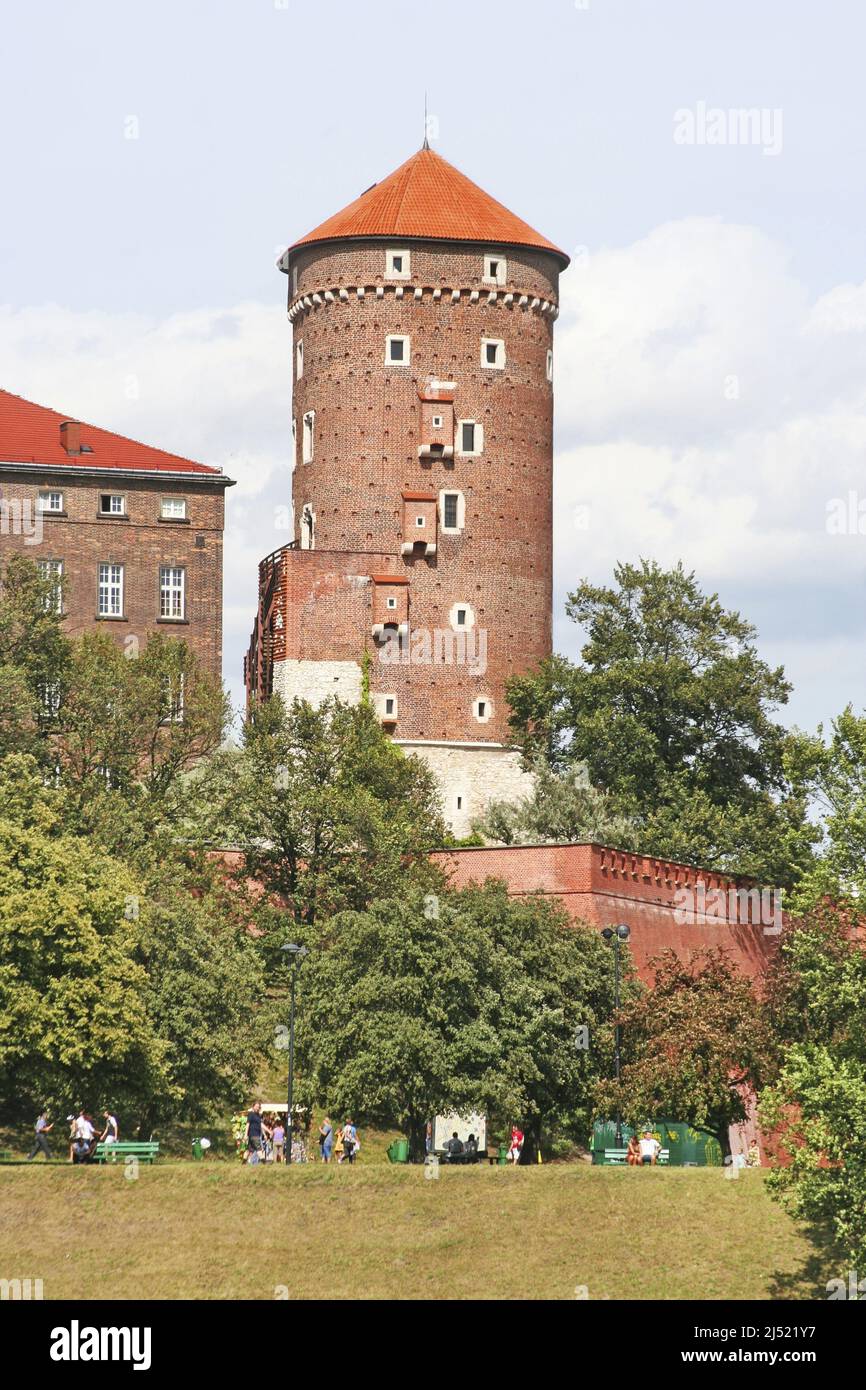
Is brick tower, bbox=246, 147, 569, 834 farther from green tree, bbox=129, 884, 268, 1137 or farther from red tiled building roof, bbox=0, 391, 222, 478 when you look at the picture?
green tree, bbox=129, 884, 268, 1137

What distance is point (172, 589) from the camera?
90.4m

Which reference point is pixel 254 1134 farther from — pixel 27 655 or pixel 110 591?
pixel 110 591

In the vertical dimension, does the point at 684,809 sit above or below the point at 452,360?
below

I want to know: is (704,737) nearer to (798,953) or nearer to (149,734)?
(149,734)

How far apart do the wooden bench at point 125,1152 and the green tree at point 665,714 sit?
1134 inches

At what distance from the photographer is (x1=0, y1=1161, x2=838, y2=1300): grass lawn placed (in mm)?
50250

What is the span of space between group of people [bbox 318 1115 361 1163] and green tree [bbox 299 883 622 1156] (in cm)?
55

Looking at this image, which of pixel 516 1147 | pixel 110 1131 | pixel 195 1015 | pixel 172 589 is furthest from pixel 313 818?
pixel 172 589

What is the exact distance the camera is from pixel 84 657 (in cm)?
7688

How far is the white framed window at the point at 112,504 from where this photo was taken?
296 feet

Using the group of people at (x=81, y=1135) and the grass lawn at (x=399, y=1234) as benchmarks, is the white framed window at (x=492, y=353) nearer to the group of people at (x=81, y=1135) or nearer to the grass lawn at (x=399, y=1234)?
the group of people at (x=81, y=1135)
